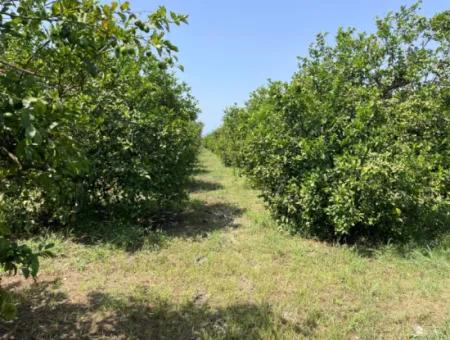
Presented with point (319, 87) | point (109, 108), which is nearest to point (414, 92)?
point (319, 87)

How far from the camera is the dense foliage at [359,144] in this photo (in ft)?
17.4

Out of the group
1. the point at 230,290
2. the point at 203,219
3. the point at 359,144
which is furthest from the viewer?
the point at 203,219

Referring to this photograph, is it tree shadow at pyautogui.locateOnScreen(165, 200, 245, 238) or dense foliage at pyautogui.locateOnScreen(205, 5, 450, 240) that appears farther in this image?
tree shadow at pyautogui.locateOnScreen(165, 200, 245, 238)

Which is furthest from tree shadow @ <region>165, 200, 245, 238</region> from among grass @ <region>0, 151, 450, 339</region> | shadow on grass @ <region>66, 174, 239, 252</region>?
grass @ <region>0, 151, 450, 339</region>

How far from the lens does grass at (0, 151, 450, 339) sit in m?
3.34

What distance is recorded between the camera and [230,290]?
160 inches

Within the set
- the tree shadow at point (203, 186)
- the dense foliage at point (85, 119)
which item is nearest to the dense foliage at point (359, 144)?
the dense foliage at point (85, 119)

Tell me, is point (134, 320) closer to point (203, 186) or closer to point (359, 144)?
point (359, 144)

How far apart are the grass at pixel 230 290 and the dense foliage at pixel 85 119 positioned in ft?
2.38

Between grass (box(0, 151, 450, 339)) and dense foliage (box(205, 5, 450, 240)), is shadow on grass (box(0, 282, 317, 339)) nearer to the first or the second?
grass (box(0, 151, 450, 339))

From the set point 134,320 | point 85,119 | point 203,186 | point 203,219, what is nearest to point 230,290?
point 134,320

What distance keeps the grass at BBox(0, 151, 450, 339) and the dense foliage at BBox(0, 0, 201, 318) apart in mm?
727

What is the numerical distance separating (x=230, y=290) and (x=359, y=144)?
118 inches

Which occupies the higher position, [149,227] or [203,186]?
[203,186]
